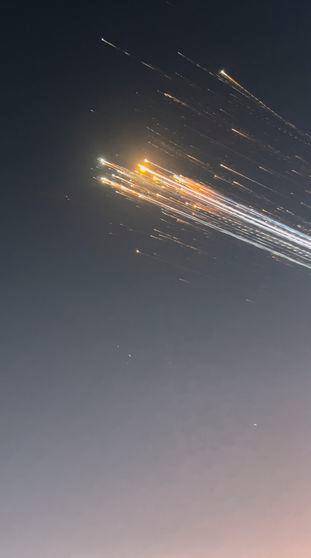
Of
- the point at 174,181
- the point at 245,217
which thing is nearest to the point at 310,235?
the point at 245,217

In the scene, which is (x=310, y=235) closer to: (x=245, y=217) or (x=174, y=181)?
(x=245, y=217)
